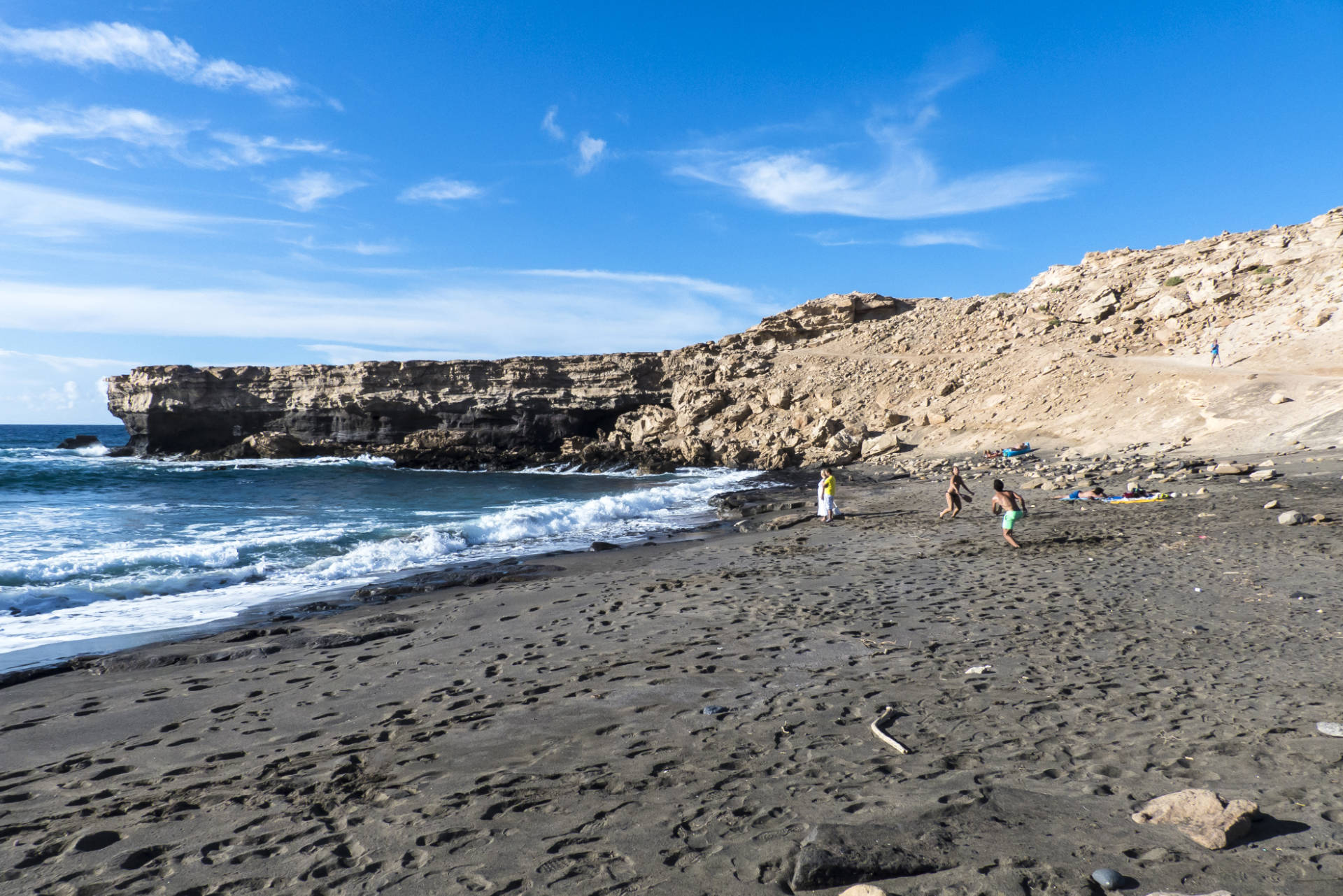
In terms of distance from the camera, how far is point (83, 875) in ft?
9.50

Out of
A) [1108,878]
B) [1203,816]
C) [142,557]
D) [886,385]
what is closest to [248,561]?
[142,557]

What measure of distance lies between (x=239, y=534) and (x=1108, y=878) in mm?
17283

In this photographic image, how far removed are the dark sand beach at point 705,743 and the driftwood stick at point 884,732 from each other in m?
0.05

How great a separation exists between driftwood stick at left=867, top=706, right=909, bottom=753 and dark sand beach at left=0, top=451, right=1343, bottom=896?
2.1 inches

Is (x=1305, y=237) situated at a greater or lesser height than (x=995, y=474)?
greater

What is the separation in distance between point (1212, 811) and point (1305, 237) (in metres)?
38.5

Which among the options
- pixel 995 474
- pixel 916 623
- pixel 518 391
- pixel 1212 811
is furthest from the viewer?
pixel 518 391

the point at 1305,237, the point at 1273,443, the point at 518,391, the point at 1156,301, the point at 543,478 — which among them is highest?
the point at 1305,237

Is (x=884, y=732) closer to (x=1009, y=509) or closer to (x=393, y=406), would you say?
(x=1009, y=509)

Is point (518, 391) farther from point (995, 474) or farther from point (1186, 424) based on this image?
point (1186, 424)

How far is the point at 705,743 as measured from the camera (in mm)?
3906

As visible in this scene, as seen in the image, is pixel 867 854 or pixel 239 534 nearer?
pixel 867 854

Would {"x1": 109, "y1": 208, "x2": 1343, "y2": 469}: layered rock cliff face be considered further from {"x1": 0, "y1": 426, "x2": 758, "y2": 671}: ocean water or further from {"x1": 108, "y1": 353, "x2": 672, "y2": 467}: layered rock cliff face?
{"x1": 0, "y1": 426, "x2": 758, "y2": 671}: ocean water

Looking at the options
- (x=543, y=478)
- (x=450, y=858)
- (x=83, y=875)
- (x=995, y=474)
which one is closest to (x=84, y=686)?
(x=83, y=875)
